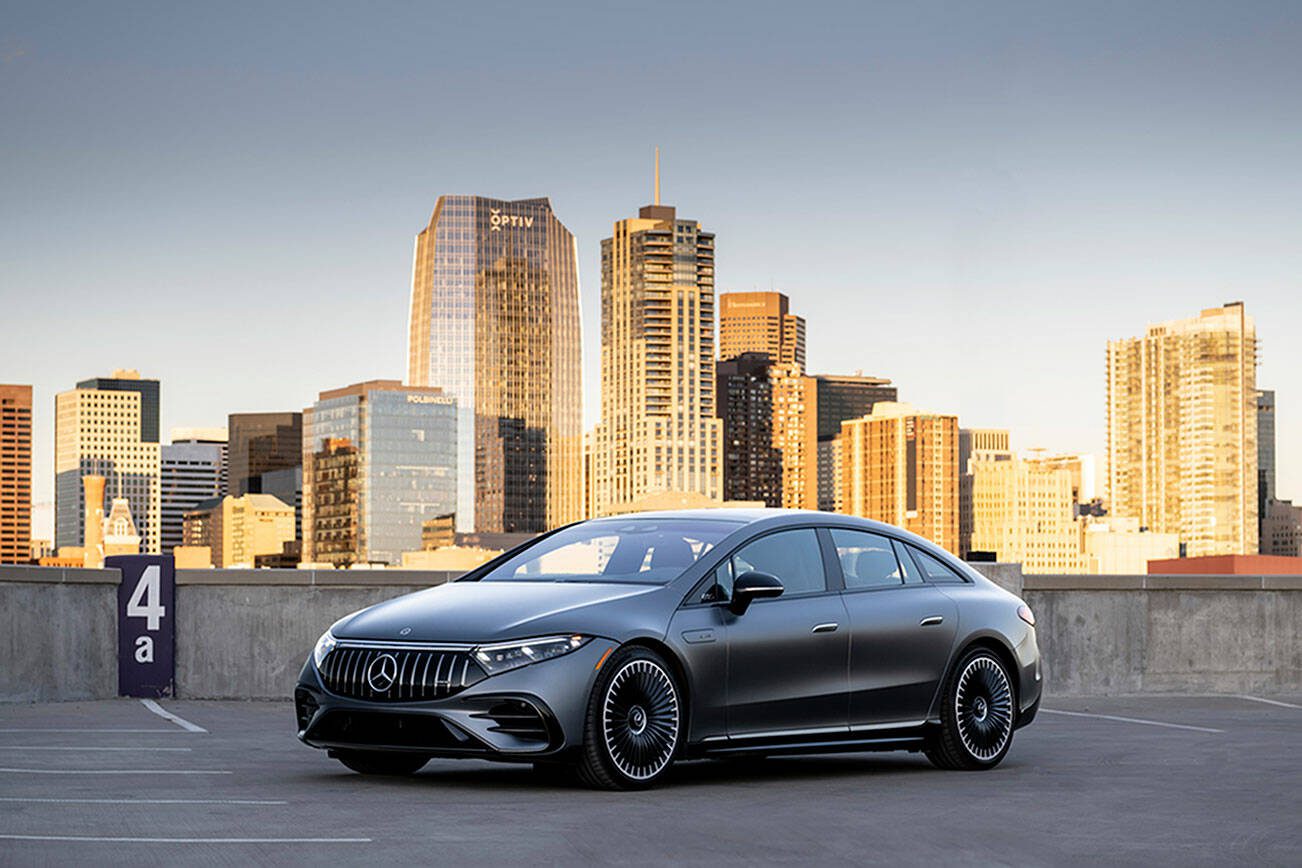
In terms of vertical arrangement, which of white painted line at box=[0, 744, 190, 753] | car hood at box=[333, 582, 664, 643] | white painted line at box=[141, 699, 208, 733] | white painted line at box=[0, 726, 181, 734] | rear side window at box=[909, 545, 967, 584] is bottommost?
white painted line at box=[141, 699, 208, 733]

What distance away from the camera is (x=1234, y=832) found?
9.04 meters

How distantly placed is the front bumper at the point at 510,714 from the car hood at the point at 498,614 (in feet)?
0.59

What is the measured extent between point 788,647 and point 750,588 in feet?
1.76

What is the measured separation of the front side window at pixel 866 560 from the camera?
11.6m

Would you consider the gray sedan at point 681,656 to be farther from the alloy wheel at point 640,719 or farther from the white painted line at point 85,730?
the white painted line at point 85,730

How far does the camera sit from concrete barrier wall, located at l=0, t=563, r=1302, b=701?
55.7 ft

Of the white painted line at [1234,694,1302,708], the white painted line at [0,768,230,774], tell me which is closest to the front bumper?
the white painted line at [0,768,230,774]

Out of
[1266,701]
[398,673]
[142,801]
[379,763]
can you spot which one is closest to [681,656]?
[398,673]

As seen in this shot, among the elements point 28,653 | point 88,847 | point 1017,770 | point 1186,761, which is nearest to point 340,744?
point 88,847

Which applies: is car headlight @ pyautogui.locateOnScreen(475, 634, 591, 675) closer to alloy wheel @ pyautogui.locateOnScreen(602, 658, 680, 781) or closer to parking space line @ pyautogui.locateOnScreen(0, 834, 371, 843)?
alloy wheel @ pyautogui.locateOnScreen(602, 658, 680, 781)

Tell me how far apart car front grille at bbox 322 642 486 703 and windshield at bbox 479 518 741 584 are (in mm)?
1112

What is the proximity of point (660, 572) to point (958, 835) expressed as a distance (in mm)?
2544

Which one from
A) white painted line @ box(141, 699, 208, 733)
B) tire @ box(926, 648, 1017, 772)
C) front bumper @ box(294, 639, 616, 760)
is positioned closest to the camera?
front bumper @ box(294, 639, 616, 760)

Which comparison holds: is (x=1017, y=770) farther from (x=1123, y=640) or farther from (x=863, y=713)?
(x=1123, y=640)
